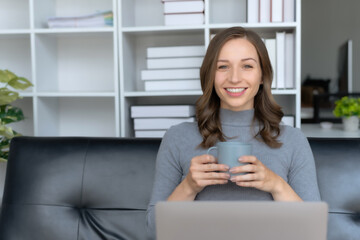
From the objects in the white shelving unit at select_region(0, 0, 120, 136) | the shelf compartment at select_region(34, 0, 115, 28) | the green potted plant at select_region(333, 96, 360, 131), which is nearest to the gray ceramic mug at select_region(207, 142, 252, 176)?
the white shelving unit at select_region(0, 0, 120, 136)

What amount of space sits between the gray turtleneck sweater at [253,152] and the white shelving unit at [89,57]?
836 millimetres

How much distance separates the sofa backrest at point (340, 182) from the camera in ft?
4.52

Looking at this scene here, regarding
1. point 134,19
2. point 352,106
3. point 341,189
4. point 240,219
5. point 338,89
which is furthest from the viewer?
point 338,89

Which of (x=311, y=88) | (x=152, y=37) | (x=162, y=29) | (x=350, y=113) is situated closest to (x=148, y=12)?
(x=152, y=37)

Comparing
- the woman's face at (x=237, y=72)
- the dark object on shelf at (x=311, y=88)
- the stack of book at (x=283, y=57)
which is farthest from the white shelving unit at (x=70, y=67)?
the dark object on shelf at (x=311, y=88)

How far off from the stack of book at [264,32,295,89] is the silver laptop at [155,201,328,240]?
149cm

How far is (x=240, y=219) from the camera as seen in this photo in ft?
2.31

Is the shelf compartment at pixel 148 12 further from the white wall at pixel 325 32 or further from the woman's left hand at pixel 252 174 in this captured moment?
the white wall at pixel 325 32

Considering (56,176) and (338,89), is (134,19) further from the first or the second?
(338,89)

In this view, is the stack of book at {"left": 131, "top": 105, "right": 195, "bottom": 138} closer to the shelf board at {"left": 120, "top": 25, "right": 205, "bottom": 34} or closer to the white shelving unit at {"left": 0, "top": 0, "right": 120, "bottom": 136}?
the white shelving unit at {"left": 0, "top": 0, "right": 120, "bottom": 136}

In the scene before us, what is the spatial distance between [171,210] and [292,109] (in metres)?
1.74

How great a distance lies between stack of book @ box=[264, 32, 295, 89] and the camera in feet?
6.95

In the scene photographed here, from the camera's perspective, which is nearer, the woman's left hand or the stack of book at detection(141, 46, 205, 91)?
the woman's left hand

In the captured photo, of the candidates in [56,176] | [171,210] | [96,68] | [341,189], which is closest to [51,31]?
[96,68]
